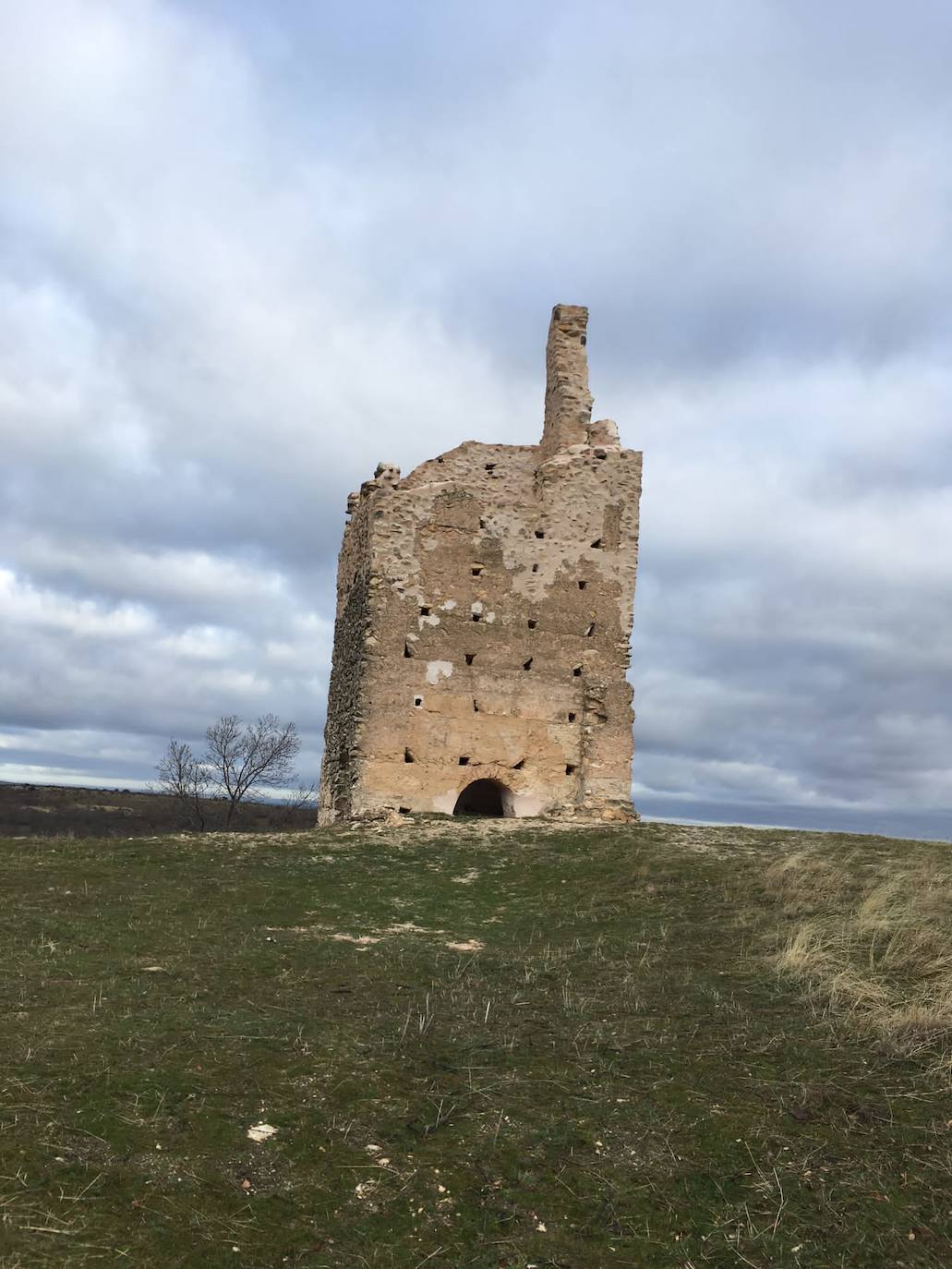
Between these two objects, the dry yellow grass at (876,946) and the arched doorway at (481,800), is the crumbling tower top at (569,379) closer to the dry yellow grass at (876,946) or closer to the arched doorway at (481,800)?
the arched doorway at (481,800)

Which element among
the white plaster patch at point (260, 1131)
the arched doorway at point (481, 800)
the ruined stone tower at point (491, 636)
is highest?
the ruined stone tower at point (491, 636)

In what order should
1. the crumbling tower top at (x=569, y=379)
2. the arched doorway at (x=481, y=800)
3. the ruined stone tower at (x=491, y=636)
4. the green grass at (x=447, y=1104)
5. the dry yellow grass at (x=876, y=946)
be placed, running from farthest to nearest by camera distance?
the arched doorway at (x=481, y=800), the crumbling tower top at (x=569, y=379), the ruined stone tower at (x=491, y=636), the dry yellow grass at (x=876, y=946), the green grass at (x=447, y=1104)

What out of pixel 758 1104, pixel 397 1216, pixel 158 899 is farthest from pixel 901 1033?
pixel 158 899

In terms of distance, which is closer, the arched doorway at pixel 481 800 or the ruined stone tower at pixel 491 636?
the ruined stone tower at pixel 491 636

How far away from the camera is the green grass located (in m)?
4.30

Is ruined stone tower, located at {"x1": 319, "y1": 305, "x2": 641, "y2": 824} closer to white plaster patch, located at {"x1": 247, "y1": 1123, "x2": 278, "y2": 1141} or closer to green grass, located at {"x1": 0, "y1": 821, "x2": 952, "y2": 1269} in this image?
green grass, located at {"x1": 0, "y1": 821, "x2": 952, "y2": 1269}

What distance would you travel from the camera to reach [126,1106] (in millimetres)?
5031

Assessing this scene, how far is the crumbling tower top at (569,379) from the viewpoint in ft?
64.4

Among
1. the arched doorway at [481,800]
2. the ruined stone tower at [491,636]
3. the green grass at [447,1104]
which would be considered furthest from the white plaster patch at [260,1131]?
the arched doorway at [481,800]

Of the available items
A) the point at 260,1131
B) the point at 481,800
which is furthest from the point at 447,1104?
the point at 481,800

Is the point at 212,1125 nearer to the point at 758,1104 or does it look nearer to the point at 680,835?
the point at 758,1104

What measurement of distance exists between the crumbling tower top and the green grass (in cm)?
1196

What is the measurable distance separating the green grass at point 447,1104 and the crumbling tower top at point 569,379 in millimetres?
11961

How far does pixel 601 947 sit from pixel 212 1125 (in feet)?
15.6
